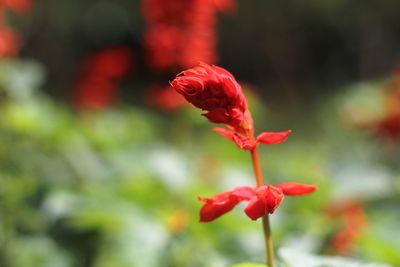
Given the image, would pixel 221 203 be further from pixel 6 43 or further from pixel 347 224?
pixel 6 43

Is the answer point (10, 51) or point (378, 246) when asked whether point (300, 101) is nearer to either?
point (10, 51)

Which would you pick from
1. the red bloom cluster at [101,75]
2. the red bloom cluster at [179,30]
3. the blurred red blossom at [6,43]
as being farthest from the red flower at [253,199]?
the red bloom cluster at [101,75]

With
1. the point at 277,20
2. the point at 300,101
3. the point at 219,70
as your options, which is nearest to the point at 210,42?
the point at 219,70

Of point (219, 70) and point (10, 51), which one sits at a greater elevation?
point (10, 51)

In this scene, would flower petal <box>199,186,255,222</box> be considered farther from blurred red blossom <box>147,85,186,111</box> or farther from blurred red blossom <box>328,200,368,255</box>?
blurred red blossom <box>147,85,186,111</box>

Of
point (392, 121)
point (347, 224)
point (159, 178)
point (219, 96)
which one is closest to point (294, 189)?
point (219, 96)

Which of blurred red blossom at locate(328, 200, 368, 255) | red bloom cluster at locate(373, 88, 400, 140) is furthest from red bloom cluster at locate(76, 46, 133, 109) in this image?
blurred red blossom at locate(328, 200, 368, 255)
